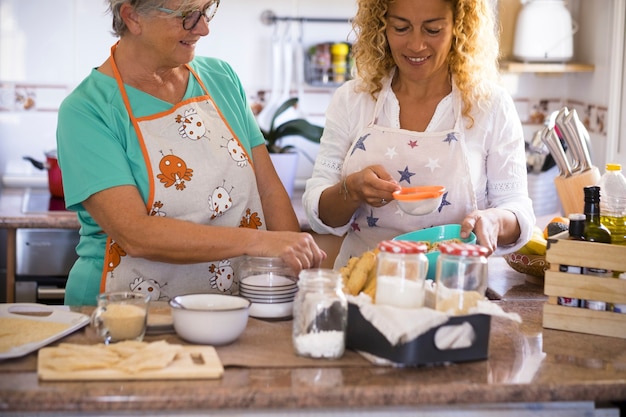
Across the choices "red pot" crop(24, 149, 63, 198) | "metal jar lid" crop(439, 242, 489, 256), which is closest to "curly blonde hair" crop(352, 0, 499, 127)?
"metal jar lid" crop(439, 242, 489, 256)

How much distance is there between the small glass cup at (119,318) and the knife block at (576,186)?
1.57 meters

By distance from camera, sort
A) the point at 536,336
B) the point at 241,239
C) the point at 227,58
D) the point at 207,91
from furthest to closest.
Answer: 1. the point at 227,58
2. the point at 207,91
3. the point at 241,239
4. the point at 536,336

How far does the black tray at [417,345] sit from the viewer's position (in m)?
1.56

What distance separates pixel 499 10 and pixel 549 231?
175 centimetres

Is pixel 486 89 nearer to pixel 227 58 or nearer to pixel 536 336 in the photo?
pixel 536 336

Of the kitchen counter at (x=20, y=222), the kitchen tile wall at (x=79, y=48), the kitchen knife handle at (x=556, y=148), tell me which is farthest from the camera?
the kitchen tile wall at (x=79, y=48)

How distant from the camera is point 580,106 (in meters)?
3.95

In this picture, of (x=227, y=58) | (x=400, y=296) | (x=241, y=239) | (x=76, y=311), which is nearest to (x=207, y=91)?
(x=241, y=239)

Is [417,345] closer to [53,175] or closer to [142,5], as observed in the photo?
[142,5]

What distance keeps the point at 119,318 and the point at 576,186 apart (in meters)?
1.64

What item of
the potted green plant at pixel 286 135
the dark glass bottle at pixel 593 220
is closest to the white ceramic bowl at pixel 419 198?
the dark glass bottle at pixel 593 220

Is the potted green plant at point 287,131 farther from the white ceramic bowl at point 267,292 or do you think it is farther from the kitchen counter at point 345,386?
the kitchen counter at point 345,386

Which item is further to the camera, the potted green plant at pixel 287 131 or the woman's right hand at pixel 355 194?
the potted green plant at pixel 287 131

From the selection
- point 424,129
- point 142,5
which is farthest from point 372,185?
point 142,5
